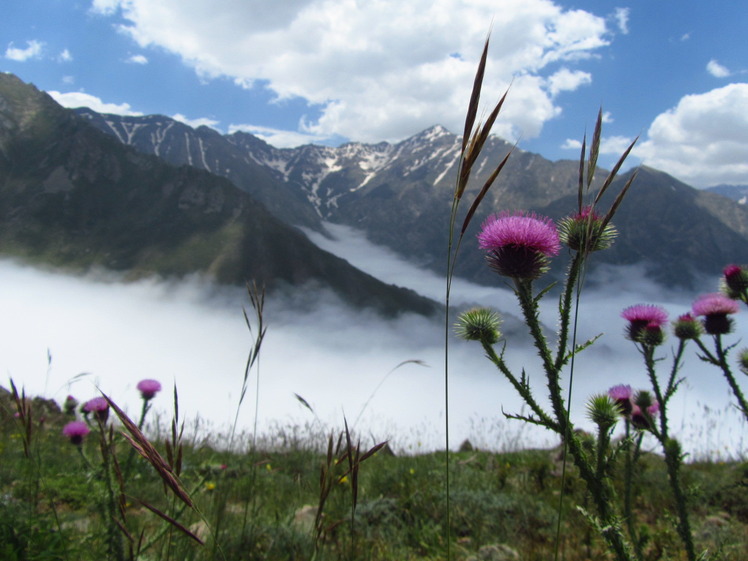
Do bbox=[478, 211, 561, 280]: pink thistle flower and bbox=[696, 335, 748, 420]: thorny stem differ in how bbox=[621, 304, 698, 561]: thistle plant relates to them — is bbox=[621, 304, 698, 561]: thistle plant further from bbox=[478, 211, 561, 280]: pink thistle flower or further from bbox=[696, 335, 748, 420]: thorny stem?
bbox=[478, 211, 561, 280]: pink thistle flower

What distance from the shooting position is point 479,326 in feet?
9.45

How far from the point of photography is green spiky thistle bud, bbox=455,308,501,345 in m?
2.80

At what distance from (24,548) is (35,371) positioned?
238 metres

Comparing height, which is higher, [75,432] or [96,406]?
[96,406]

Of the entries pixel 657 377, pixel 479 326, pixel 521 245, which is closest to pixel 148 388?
pixel 479 326

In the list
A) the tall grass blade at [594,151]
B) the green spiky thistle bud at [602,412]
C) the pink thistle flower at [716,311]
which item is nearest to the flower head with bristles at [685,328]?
the pink thistle flower at [716,311]

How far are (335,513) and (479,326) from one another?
3191mm

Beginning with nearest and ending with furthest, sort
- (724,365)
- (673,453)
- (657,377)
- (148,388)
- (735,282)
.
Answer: (673,453)
(657,377)
(724,365)
(735,282)
(148,388)

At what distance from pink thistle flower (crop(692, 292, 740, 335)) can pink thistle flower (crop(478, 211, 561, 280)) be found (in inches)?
114

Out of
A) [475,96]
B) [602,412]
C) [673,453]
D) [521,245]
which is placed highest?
[475,96]

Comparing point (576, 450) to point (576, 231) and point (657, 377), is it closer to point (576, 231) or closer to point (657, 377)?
point (576, 231)

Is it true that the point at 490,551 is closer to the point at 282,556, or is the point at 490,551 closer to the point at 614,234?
the point at 282,556

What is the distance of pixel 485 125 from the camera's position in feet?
5.19

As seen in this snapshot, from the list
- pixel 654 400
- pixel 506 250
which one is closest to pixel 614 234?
pixel 506 250
